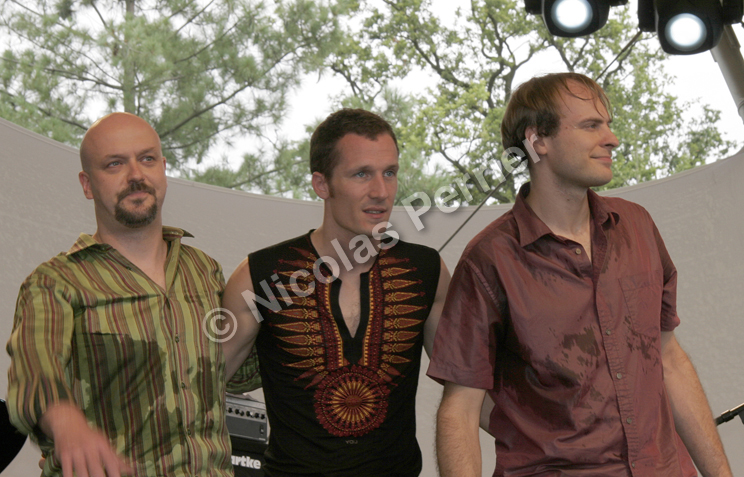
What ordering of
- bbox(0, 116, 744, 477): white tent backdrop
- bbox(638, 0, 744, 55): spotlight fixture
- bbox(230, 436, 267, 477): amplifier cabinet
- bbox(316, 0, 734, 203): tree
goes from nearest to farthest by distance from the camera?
bbox(638, 0, 744, 55): spotlight fixture, bbox(230, 436, 267, 477): amplifier cabinet, bbox(0, 116, 744, 477): white tent backdrop, bbox(316, 0, 734, 203): tree

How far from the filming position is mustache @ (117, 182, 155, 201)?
1.79m

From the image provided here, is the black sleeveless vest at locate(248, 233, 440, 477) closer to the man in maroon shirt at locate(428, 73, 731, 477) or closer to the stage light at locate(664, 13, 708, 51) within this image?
the man in maroon shirt at locate(428, 73, 731, 477)

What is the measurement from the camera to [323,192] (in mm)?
2133

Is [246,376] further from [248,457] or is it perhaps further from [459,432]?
[248,457]

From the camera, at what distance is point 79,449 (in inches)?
55.6

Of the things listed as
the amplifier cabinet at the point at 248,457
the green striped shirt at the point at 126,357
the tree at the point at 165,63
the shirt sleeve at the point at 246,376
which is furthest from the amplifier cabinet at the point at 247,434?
the tree at the point at 165,63

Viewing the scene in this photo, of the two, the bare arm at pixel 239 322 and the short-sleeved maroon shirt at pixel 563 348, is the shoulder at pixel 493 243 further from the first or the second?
the bare arm at pixel 239 322

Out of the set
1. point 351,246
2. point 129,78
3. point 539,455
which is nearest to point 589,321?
point 539,455

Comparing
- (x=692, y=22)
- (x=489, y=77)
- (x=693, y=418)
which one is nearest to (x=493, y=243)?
(x=693, y=418)

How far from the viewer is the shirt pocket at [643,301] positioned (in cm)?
175

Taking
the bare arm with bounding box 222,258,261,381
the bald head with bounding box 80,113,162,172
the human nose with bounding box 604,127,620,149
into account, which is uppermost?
the bald head with bounding box 80,113,162,172

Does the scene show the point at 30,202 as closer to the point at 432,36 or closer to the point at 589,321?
the point at 589,321

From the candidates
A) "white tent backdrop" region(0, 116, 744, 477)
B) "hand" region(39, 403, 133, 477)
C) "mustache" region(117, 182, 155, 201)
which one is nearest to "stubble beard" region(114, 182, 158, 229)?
"mustache" region(117, 182, 155, 201)

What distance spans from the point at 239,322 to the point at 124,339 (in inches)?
13.1
